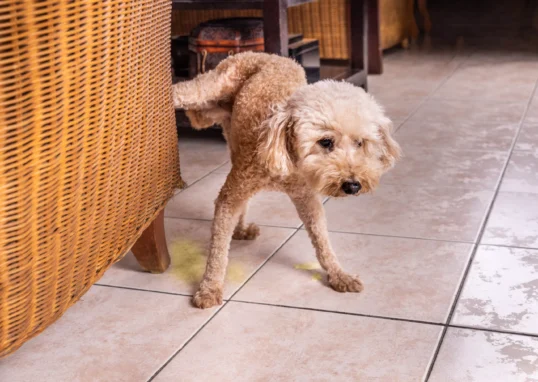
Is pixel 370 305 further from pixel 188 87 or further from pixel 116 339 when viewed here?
pixel 188 87

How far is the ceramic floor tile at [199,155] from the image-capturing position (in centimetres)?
274

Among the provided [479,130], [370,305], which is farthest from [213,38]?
[370,305]

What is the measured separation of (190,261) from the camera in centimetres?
196

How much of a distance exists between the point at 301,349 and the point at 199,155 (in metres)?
1.57

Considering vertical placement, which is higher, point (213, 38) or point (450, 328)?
point (213, 38)

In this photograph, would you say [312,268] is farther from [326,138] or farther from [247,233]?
[326,138]

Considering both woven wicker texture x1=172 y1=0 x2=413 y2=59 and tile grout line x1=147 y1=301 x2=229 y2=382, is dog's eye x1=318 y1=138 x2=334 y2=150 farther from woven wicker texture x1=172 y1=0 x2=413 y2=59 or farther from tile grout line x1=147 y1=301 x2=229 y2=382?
woven wicker texture x1=172 y1=0 x2=413 y2=59

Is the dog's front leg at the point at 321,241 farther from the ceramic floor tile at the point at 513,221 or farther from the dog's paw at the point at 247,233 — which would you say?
the ceramic floor tile at the point at 513,221

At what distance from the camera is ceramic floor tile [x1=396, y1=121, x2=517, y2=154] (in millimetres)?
2943

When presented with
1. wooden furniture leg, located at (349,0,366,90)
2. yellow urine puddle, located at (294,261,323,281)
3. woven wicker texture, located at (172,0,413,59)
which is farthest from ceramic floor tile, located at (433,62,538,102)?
yellow urine puddle, located at (294,261,323,281)

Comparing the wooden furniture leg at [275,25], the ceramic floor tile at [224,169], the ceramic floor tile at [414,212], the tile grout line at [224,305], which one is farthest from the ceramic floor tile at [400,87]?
the tile grout line at [224,305]

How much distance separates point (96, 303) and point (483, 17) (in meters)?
6.22

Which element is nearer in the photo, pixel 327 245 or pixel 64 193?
pixel 64 193

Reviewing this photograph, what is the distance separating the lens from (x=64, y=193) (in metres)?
1.20
